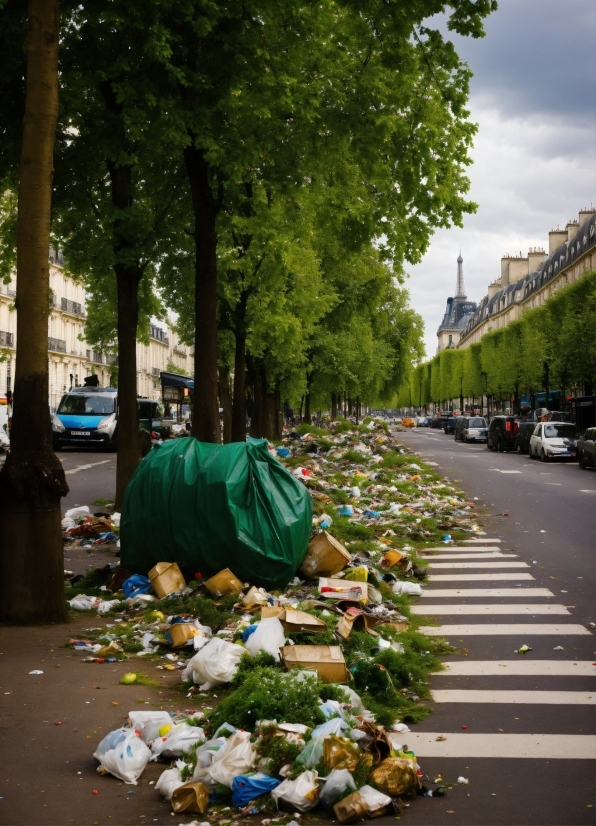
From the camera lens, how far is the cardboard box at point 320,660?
275 inches

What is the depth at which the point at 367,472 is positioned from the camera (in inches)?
1048

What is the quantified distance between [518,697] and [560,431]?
37.0 m

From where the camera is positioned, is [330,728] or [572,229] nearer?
[330,728]

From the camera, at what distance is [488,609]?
34.3ft

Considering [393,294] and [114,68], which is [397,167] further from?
[393,294]

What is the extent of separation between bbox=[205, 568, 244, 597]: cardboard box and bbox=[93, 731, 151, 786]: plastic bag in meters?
4.11

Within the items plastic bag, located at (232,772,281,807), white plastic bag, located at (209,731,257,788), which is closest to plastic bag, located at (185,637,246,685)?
white plastic bag, located at (209,731,257,788)

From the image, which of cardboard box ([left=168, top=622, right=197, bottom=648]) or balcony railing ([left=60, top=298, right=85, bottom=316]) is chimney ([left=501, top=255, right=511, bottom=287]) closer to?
balcony railing ([left=60, top=298, right=85, bottom=316])

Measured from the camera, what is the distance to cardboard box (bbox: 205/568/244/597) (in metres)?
9.80

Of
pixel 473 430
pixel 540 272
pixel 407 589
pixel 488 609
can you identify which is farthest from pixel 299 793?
pixel 540 272

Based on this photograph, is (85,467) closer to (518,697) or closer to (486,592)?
(486,592)

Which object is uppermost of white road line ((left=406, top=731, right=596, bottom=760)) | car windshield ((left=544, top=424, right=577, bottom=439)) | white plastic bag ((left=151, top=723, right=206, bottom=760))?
car windshield ((left=544, top=424, right=577, bottom=439))

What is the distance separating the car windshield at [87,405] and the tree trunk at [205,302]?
24063mm

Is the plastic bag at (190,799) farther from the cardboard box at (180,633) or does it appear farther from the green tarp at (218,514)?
the green tarp at (218,514)
